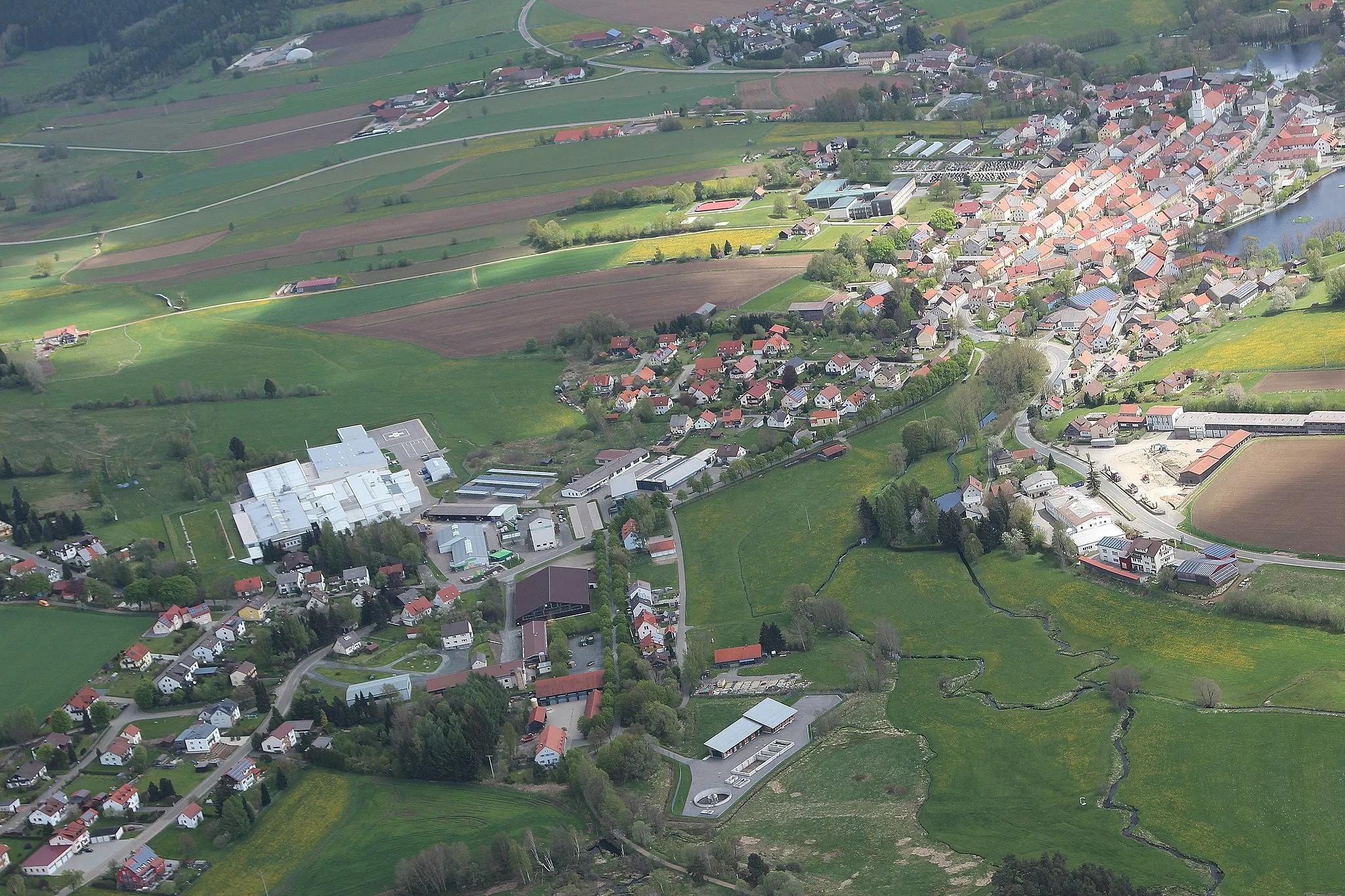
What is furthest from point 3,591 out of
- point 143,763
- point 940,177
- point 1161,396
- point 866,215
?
point 940,177

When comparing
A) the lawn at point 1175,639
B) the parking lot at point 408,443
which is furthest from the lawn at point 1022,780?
the parking lot at point 408,443

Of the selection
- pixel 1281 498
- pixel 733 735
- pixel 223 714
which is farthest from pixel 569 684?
pixel 1281 498

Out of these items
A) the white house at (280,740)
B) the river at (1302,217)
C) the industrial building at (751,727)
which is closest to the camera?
the industrial building at (751,727)

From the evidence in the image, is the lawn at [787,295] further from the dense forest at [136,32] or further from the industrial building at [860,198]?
the dense forest at [136,32]

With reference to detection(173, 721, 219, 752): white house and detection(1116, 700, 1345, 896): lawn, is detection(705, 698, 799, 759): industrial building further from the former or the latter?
detection(173, 721, 219, 752): white house

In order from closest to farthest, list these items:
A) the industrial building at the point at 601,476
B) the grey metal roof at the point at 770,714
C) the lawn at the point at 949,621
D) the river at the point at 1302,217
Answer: the lawn at the point at 949,621 < the grey metal roof at the point at 770,714 < the industrial building at the point at 601,476 < the river at the point at 1302,217

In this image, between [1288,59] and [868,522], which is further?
[1288,59]

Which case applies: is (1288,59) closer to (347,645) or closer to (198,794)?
(347,645)
